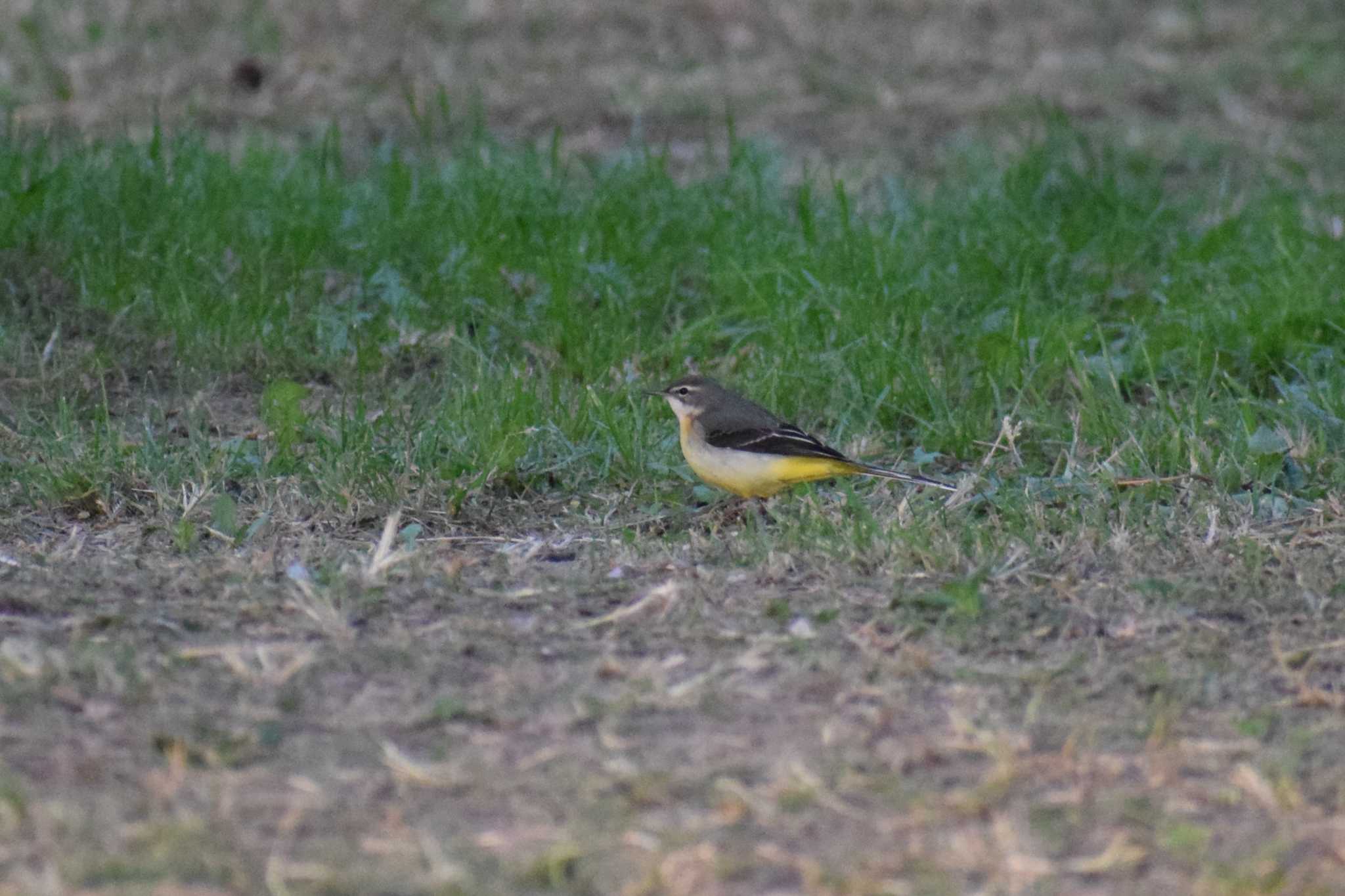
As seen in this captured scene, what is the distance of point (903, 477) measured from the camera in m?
5.73

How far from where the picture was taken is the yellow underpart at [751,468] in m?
5.70

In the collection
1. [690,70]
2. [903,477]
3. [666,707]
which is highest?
[690,70]

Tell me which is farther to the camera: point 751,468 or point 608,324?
point 608,324

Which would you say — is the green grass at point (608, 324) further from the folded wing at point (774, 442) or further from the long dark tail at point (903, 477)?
the folded wing at point (774, 442)

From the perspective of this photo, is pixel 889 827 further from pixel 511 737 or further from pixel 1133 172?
pixel 1133 172

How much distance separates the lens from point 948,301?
23.9 feet

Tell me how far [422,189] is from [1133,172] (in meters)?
3.67

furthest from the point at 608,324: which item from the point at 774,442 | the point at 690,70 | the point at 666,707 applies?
the point at 690,70

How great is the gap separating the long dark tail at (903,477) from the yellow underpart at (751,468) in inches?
1.3

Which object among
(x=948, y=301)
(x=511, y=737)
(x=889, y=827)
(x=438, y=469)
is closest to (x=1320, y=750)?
(x=889, y=827)

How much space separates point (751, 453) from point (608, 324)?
1521 mm

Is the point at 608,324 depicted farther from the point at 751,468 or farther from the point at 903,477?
the point at 903,477

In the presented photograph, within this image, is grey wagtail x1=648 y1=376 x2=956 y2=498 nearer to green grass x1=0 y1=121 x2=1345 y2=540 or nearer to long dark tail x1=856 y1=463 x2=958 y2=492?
long dark tail x1=856 y1=463 x2=958 y2=492

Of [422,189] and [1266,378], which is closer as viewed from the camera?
[1266,378]
